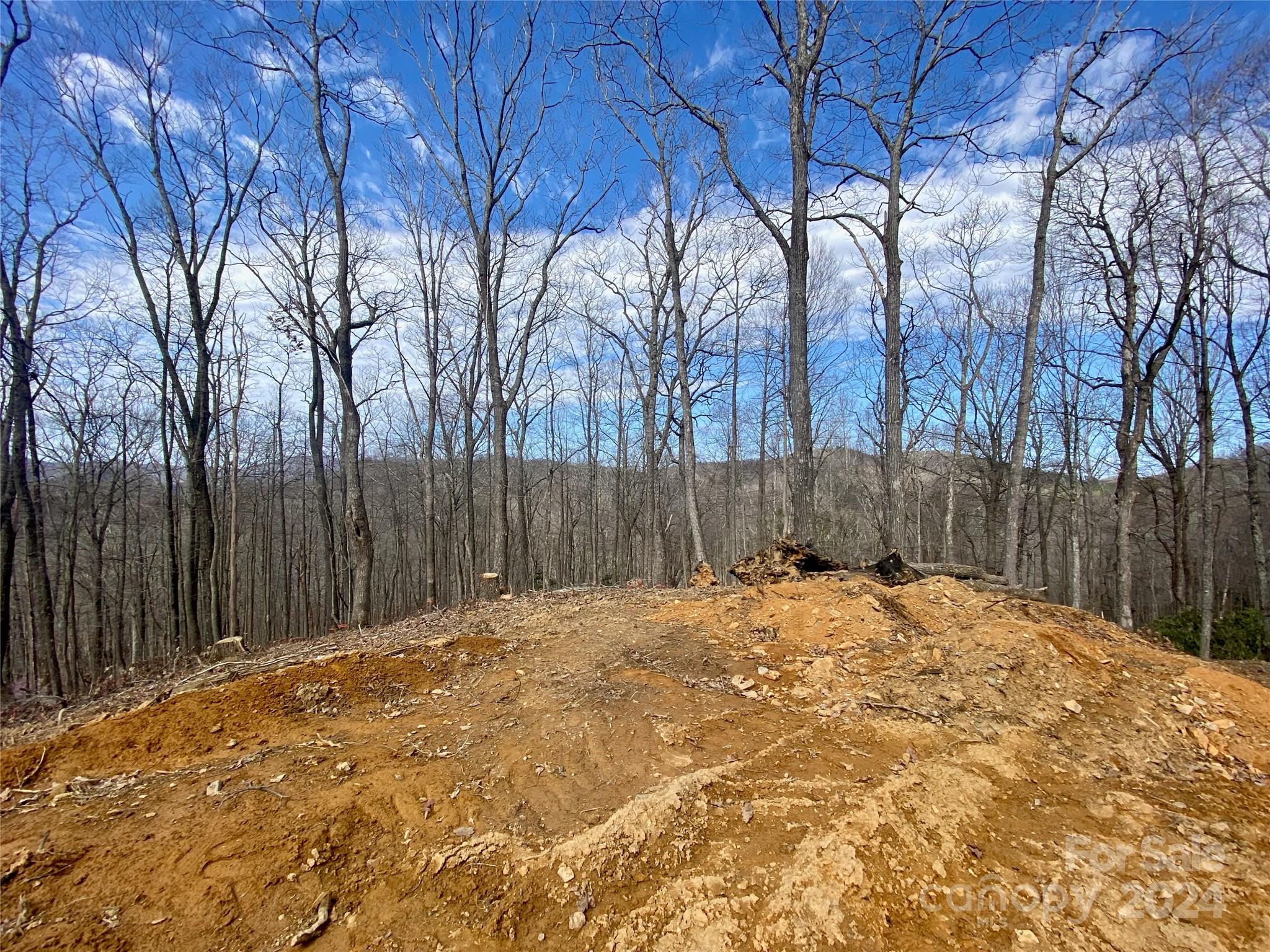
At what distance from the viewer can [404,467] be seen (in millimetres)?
29594

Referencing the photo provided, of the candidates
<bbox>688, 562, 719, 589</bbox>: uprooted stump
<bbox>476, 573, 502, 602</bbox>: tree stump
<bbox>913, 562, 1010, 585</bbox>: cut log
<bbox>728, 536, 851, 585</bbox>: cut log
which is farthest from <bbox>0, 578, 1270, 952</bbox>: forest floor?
<bbox>476, 573, 502, 602</bbox>: tree stump

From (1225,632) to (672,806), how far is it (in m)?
16.0

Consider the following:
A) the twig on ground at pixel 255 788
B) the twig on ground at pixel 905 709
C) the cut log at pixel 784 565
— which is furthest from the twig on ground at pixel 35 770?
the cut log at pixel 784 565

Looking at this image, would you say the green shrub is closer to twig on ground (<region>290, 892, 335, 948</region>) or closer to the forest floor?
the forest floor

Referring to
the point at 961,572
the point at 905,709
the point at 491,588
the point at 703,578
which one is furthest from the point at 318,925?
the point at 961,572

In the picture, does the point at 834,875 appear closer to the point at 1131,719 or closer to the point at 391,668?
the point at 1131,719

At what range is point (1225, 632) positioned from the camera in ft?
39.4

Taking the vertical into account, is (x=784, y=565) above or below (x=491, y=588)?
above

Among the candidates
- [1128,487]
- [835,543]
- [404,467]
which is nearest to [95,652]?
[404,467]

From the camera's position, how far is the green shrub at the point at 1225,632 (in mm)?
11453

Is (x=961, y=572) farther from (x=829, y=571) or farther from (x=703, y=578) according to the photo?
(x=703, y=578)

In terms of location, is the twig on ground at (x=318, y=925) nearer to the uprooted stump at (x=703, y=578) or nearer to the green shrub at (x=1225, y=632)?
the uprooted stump at (x=703, y=578)

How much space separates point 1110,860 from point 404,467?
3103 cm

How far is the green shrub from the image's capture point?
1145 cm
